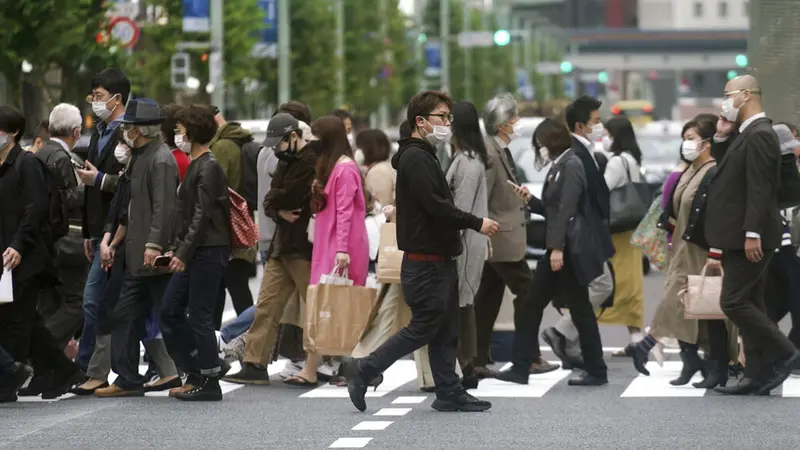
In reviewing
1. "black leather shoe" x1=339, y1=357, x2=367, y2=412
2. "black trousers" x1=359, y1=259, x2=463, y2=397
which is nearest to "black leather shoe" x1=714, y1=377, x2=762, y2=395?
"black trousers" x1=359, y1=259, x2=463, y2=397

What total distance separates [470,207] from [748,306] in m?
1.74

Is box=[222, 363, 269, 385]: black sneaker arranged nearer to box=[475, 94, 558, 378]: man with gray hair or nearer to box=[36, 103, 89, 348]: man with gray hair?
box=[36, 103, 89, 348]: man with gray hair

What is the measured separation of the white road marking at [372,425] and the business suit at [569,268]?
7.29 ft

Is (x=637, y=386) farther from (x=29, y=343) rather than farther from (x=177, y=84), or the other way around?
(x=177, y=84)

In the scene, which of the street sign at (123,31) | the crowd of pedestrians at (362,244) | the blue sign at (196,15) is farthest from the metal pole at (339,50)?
the crowd of pedestrians at (362,244)

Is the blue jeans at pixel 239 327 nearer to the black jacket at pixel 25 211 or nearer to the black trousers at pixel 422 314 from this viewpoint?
the black jacket at pixel 25 211

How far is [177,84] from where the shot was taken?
134 feet

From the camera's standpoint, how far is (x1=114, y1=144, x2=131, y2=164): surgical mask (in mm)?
12591

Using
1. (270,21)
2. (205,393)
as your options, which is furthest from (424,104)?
(270,21)

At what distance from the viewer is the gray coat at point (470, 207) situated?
12.3 metres

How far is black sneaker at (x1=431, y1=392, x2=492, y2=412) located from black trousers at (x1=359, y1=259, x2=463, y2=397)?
0.12 feet

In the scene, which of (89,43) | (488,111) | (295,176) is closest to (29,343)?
(295,176)

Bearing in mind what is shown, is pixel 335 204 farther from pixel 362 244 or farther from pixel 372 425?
pixel 372 425

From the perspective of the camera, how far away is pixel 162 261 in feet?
39.7
